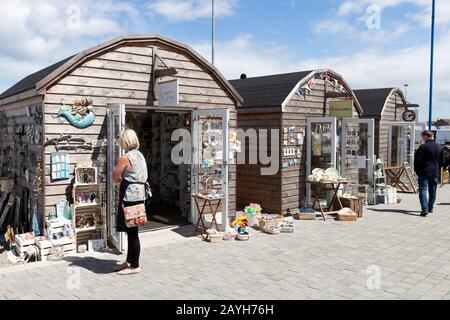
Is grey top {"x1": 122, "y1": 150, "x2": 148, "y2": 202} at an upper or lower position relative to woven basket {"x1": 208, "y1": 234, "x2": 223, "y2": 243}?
upper

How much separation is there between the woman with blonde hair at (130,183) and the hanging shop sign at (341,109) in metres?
6.29

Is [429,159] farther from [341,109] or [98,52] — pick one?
[98,52]

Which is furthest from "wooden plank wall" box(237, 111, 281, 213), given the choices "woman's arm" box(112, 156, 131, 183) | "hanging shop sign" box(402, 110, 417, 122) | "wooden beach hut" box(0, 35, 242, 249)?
"hanging shop sign" box(402, 110, 417, 122)

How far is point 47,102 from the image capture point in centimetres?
668

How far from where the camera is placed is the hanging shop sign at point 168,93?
7365 mm

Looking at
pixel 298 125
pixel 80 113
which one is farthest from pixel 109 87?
pixel 298 125

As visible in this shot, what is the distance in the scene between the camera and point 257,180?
10.7m

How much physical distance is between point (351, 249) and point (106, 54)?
16.9ft

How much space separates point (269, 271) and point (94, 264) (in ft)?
8.15

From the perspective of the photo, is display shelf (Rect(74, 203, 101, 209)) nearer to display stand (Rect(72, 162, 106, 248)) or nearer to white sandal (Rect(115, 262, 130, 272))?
display stand (Rect(72, 162, 106, 248))

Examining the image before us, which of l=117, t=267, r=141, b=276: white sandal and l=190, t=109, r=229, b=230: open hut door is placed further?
l=190, t=109, r=229, b=230: open hut door

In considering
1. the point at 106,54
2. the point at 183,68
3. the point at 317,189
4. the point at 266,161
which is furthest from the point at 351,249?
the point at 106,54

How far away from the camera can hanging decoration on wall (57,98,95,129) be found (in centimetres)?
682

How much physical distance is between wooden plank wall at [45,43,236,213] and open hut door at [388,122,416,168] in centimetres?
865
